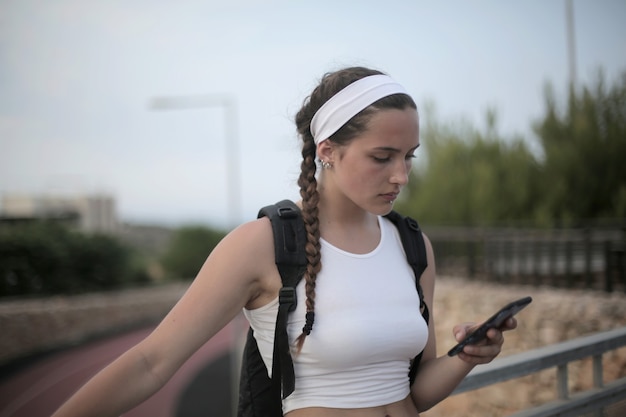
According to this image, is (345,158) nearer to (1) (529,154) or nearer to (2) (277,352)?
(2) (277,352)

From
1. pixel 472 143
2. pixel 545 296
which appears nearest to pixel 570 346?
pixel 545 296

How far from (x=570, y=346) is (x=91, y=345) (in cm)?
2346

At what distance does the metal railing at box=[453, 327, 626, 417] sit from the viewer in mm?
2109

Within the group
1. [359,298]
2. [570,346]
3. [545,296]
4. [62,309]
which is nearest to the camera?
[359,298]

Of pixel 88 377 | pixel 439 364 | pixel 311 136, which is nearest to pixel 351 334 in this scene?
pixel 439 364

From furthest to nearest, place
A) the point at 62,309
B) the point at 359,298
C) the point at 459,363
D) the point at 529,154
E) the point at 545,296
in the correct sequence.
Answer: the point at 62,309
the point at 529,154
the point at 545,296
the point at 459,363
the point at 359,298

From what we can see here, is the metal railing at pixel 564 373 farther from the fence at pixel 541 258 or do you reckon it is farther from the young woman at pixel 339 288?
the fence at pixel 541 258

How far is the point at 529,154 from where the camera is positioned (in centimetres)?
2159

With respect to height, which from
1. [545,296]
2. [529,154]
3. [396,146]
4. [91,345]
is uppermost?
[396,146]

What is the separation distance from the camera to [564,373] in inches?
95.0

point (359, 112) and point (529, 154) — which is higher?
point (359, 112)

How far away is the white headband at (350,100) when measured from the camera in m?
1.50

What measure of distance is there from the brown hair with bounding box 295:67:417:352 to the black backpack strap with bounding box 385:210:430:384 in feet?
0.87

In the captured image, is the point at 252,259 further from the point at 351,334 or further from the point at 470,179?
the point at 470,179
